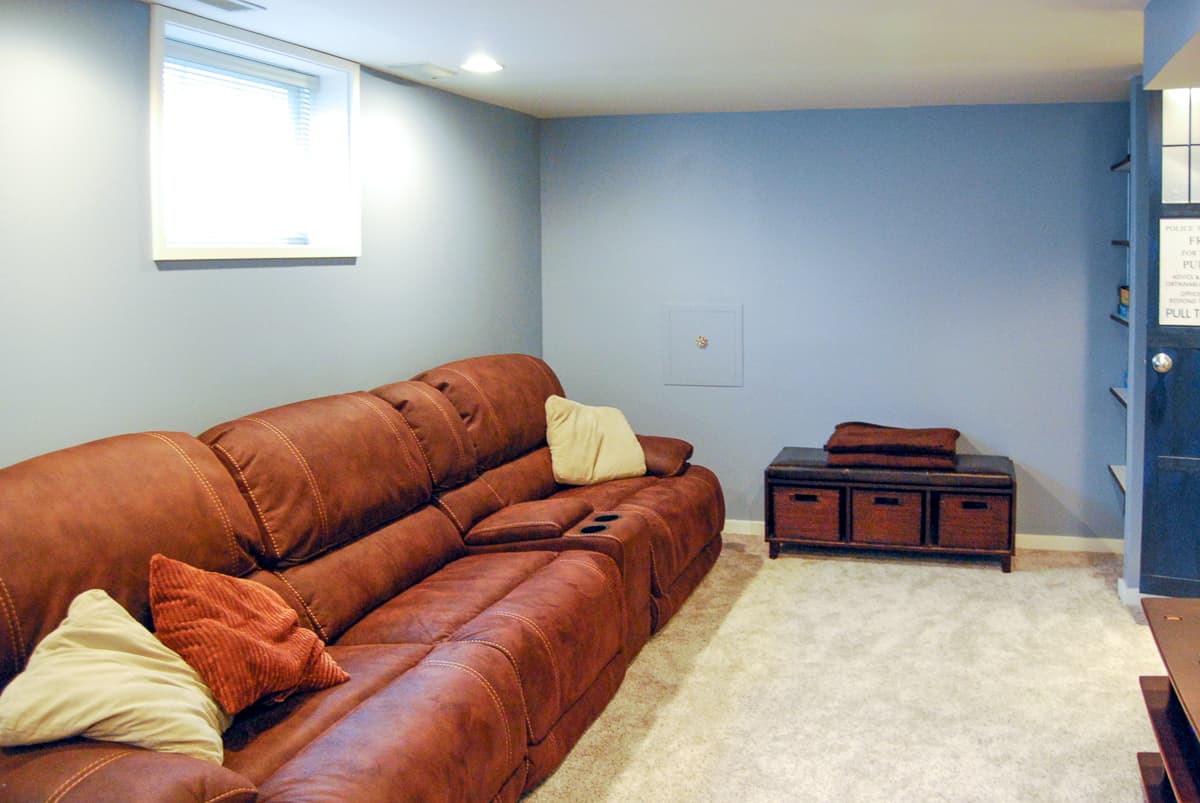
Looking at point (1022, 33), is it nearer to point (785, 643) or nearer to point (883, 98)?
point (883, 98)

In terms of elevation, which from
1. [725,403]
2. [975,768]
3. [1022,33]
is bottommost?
[975,768]

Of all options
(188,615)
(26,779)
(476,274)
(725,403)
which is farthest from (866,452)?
(26,779)

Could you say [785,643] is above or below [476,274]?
below

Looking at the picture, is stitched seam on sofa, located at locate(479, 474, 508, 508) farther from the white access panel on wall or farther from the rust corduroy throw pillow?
the white access panel on wall

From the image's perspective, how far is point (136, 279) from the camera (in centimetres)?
321

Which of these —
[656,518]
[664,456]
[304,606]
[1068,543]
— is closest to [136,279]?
[304,606]

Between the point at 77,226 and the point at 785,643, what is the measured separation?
8.93ft

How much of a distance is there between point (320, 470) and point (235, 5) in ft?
4.33

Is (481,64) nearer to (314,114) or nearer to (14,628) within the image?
(314,114)

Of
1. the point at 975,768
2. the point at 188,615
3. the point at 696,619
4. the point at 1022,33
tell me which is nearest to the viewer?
the point at 188,615

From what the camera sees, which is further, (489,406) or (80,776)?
(489,406)

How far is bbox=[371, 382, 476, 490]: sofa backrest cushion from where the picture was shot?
4008 millimetres

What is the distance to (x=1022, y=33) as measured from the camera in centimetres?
373

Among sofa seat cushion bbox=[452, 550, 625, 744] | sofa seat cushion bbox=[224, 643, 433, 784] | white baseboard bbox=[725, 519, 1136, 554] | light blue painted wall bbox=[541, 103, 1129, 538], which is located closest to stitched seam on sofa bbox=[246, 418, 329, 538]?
sofa seat cushion bbox=[224, 643, 433, 784]
